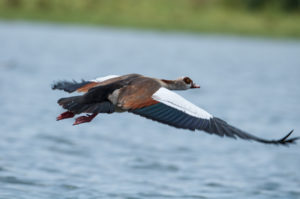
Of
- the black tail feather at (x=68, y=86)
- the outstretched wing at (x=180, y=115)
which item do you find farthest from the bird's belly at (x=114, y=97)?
the black tail feather at (x=68, y=86)

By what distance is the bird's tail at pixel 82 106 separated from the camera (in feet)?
22.6

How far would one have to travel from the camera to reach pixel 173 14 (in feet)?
142

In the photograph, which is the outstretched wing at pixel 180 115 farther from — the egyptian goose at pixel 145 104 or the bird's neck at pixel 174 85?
the bird's neck at pixel 174 85


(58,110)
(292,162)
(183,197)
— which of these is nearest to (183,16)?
(58,110)

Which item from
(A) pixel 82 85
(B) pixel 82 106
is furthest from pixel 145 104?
(A) pixel 82 85

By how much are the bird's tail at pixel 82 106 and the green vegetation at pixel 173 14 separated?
31970 millimetres

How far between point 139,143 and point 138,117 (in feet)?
10.3

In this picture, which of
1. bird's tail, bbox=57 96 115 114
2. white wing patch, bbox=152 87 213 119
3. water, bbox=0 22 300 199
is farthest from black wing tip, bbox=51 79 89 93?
water, bbox=0 22 300 199

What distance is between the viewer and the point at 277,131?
14.6 metres

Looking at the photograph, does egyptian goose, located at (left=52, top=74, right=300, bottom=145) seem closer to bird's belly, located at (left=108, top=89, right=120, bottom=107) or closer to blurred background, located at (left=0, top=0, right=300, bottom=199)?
bird's belly, located at (left=108, top=89, right=120, bottom=107)

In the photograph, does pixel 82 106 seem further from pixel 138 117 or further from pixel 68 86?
pixel 138 117

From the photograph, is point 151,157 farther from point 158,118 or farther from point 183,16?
point 183,16

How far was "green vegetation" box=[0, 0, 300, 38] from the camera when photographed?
39.4m

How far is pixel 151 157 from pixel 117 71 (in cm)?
1269
